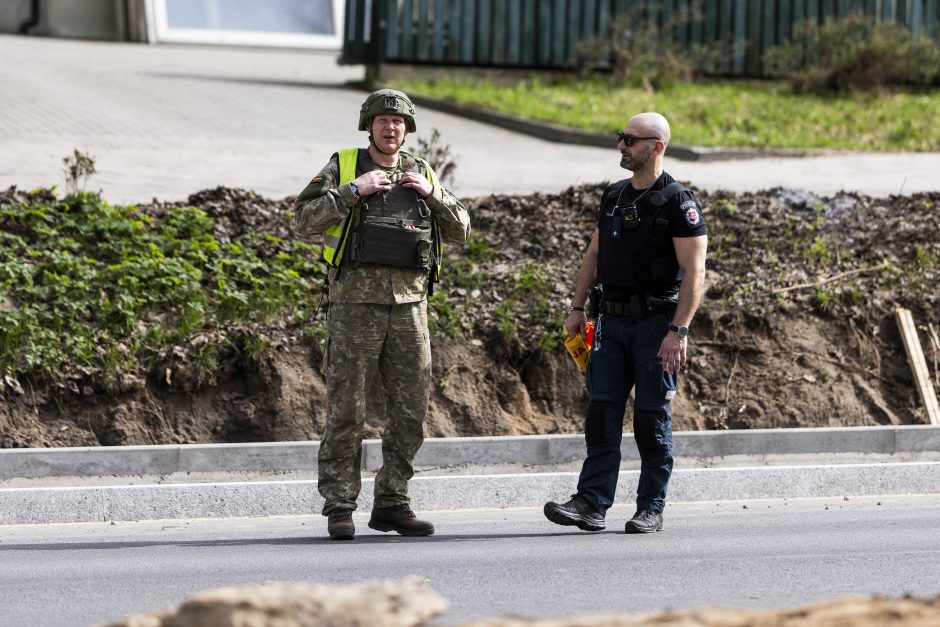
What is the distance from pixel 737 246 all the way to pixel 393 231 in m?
5.17

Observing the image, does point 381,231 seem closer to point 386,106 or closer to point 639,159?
point 386,106

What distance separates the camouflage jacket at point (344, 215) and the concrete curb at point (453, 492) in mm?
1458

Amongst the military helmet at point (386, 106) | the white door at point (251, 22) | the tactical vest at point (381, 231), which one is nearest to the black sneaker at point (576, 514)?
the tactical vest at point (381, 231)

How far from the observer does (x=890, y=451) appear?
902cm

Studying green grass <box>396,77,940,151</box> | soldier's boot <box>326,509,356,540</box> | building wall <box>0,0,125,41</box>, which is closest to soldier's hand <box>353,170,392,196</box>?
soldier's boot <box>326,509,356,540</box>

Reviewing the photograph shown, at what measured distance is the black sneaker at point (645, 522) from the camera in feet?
23.2

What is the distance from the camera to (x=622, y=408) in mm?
7184

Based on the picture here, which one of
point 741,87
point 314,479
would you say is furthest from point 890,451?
point 741,87

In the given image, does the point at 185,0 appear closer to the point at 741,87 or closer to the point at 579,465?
the point at 741,87

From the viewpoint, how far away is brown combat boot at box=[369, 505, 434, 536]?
7066mm

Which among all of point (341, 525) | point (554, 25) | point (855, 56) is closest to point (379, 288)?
point (341, 525)

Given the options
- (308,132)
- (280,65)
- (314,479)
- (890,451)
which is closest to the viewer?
(314,479)

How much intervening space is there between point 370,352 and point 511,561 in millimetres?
1291

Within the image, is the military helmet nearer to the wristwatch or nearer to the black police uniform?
the black police uniform
